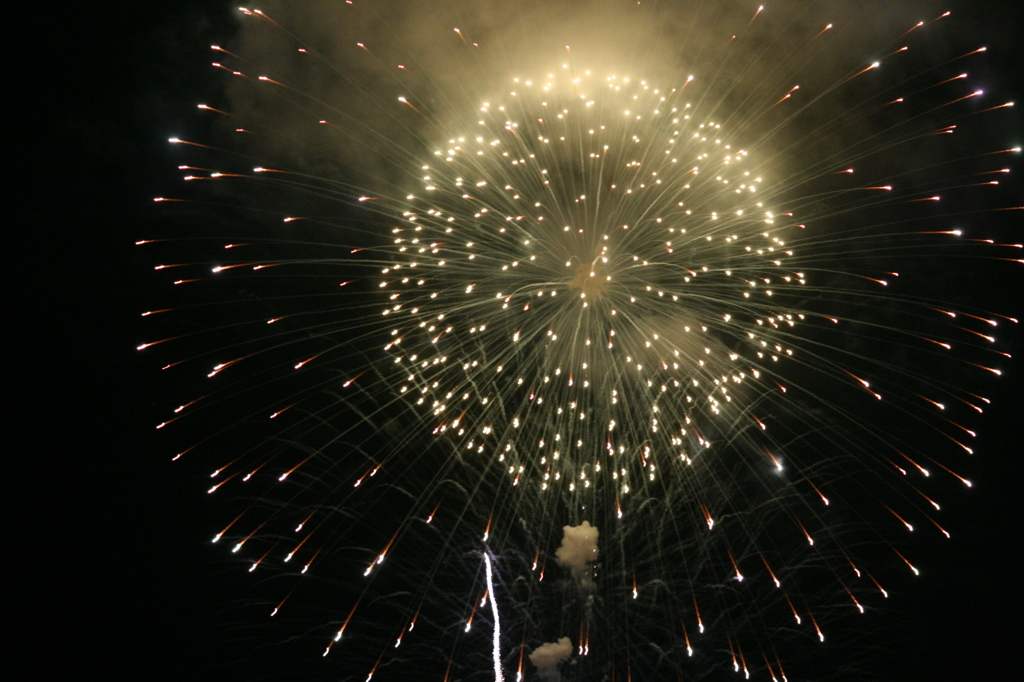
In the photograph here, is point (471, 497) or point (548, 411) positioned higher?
point (548, 411)

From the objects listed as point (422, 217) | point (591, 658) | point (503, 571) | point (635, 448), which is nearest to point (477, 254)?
point (422, 217)

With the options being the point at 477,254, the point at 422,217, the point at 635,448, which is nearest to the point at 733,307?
the point at 635,448

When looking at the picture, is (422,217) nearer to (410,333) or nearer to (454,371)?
(410,333)

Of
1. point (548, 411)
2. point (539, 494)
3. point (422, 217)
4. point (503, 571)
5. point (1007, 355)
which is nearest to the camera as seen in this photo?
point (422, 217)

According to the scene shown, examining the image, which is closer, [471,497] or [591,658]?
[471,497]

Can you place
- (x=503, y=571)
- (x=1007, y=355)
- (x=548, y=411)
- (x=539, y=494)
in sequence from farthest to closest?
1. (x=1007, y=355)
2. (x=503, y=571)
3. (x=539, y=494)
4. (x=548, y=411)

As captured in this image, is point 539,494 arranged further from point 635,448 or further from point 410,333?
point 410,333

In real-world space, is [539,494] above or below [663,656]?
above

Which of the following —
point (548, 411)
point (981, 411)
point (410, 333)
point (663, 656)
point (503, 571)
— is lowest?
point (663, 656)

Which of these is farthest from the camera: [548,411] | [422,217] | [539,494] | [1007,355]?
[1007,355]
